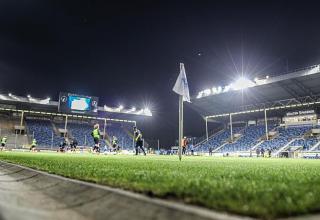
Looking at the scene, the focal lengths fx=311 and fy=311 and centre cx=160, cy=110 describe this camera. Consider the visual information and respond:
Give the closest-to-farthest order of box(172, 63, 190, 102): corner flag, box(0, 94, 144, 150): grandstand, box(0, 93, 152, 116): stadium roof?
box(172, 63, 190, 102): corner flag → box(0, 93, 152, 116): stadium roof → box(0, 94, 144, 150): grandstand

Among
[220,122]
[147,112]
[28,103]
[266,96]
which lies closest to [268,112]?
[266,96]

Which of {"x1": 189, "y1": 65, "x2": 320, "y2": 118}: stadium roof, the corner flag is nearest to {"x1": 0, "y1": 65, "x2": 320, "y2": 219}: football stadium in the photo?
{"x1": 189, "y1": 65, "x2": 320, "y2": 118}: stadium roof

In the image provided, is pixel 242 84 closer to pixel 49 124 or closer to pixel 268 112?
pixel 268 112

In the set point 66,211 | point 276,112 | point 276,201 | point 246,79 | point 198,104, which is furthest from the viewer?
point 198,104

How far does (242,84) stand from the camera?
162 feet

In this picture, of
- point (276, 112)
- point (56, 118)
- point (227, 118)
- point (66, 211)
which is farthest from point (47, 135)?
point (66, 211)

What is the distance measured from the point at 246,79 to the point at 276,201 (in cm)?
4820

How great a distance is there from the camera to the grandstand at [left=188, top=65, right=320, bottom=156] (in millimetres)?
44812

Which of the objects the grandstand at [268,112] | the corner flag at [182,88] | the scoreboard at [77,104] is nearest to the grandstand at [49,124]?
the scoreboard at [77,104]

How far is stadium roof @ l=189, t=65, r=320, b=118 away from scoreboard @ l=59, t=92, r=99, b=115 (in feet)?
66.1

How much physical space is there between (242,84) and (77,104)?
101 feet

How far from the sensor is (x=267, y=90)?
50156 millimetres

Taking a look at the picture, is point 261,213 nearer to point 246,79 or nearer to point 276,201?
→ point 276,201

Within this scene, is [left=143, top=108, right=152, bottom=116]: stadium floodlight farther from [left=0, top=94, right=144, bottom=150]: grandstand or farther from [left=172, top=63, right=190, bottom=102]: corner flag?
[left=172, top=63, right=190, bottom=102]: corner flag
